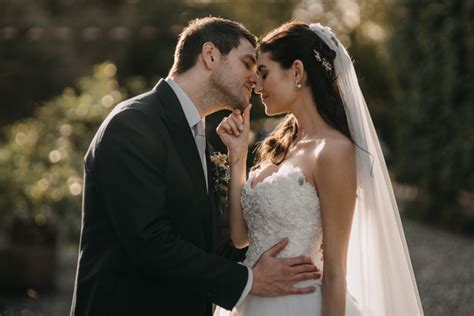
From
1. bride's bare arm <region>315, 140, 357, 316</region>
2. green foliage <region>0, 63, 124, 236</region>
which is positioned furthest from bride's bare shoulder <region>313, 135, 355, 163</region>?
green foliage <region>0, 63, 124, 236</region>

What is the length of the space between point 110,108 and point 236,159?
4.53m

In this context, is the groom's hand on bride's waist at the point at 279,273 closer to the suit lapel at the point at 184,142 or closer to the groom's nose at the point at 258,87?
the suit lapel at the point at 184,142

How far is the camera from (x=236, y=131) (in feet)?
10.8

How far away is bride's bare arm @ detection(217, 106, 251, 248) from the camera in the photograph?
10.8 feet

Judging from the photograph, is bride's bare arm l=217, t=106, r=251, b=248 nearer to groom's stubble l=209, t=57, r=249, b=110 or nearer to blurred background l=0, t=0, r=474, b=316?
groom's stubble l=209, t=57, r=249, b=110

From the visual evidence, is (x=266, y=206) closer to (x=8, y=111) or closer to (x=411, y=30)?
(x=8, y=111)

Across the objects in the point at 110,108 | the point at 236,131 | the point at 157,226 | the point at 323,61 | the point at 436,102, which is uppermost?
the point at 323,61

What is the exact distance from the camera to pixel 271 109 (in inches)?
133

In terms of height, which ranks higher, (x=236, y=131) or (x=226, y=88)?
(x=226, y=88)

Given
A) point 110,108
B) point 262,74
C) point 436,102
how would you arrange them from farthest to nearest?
point 436,102, point 110,108, point 262,74

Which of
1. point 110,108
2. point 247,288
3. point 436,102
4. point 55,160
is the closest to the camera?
point 247,288

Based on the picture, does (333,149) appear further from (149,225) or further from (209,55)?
(149,225)

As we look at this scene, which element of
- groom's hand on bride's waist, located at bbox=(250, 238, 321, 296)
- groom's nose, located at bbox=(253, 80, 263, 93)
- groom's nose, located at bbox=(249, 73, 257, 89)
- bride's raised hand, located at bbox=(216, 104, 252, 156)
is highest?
groom's nose, located at bbox=(249, 73, 257, 89)

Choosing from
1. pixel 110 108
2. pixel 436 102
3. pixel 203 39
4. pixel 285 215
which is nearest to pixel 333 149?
pixel 285 215
